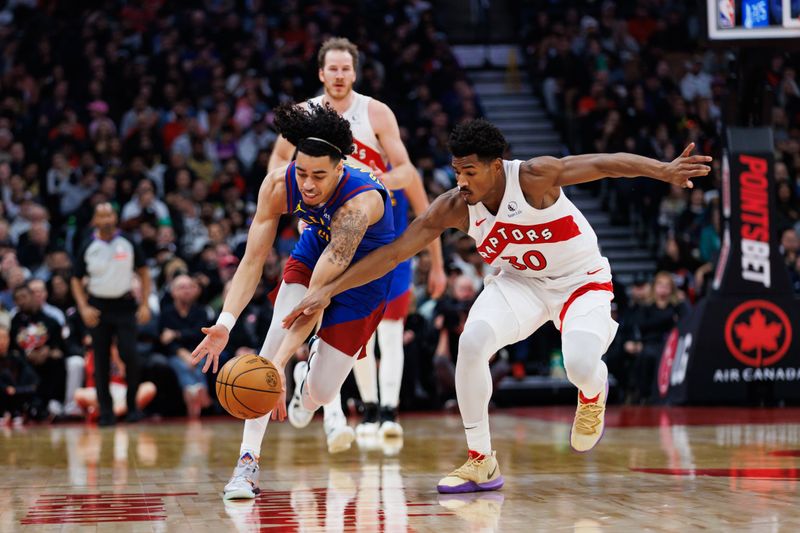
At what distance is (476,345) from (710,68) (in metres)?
13.5

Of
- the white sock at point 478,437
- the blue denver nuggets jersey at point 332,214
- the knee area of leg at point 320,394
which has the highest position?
the blue denver nuggets jersey at point 332,214

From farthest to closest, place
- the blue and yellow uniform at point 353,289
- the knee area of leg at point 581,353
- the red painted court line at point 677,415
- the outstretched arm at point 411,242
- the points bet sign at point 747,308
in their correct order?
the points bet sign at point 747,308 < the red painted court line at point 677,415 < the blue and yellow uniform at point 353,289 < the outstretched arm at point 411,242 < the knee area of leg at point 581,353

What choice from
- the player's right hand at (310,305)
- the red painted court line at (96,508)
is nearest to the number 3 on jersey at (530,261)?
the player's right hand at (310,305)

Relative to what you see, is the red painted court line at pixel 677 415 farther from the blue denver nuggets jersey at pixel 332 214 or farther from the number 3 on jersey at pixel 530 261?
the blue denver nuggets jersey at pixel 332 214

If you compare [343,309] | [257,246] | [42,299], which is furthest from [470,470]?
[42,299]

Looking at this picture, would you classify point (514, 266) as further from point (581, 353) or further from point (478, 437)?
point (478, 437)

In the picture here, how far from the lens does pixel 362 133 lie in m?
7.10

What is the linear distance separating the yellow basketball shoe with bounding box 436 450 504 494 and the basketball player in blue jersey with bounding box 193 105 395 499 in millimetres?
780

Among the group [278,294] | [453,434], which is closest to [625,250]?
[453,434]

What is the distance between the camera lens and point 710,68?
17469 mm

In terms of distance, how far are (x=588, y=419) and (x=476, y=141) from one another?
1.37 m

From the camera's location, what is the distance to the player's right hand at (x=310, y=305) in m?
4.97

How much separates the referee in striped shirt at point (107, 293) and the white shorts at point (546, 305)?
18.4 ft

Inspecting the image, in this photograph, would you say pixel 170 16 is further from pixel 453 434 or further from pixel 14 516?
pixel 14 516
